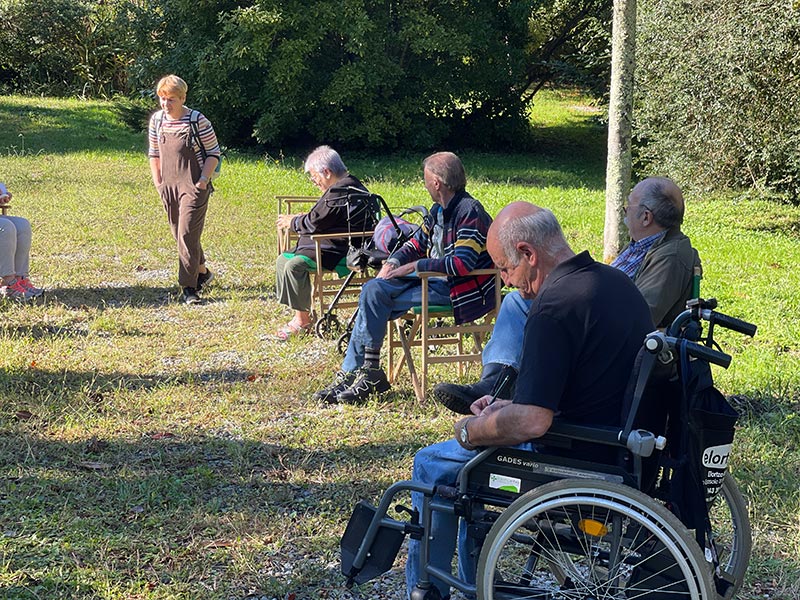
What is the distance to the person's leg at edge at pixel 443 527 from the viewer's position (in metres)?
3.11

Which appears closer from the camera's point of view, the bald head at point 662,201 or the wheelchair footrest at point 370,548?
the wheelchair footrest at point 370,548

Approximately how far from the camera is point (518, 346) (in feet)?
12.1

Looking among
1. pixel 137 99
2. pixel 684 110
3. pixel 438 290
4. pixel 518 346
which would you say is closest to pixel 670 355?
pixel 518 346

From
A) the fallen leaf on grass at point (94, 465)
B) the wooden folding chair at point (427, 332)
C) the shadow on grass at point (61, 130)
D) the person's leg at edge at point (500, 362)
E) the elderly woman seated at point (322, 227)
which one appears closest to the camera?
the person's leg at edge at point (500, 362)

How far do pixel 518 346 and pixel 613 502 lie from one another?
1.13m

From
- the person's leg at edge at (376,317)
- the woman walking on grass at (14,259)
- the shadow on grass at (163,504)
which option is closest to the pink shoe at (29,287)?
the woman walking on grass at (14,259)

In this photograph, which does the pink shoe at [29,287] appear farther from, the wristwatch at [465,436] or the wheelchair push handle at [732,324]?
the wheelchair push handle at [732,324]

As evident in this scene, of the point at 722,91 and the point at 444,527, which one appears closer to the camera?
the point at 444,527

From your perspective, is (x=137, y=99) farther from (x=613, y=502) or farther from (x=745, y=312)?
(x=613, y=502)

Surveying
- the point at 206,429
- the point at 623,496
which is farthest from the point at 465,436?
the point at 206,429

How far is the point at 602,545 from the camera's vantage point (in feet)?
9.18

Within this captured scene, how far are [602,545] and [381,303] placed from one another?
9.54 ft

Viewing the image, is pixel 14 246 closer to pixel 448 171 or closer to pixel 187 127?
pixel 187 127

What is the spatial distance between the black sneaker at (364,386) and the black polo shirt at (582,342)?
2756mm
